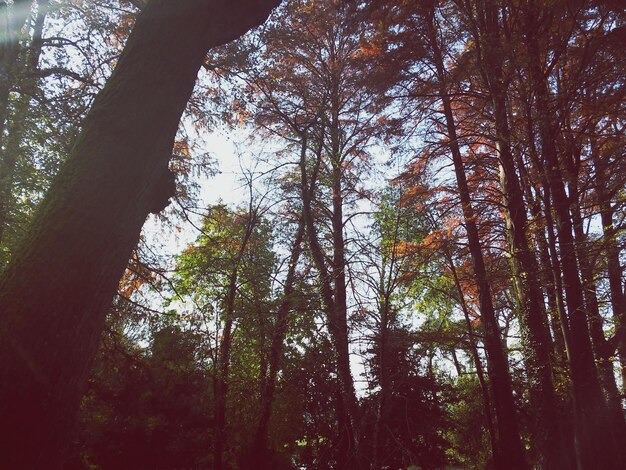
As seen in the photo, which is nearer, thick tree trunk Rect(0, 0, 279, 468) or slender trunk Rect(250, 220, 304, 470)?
thick tree trunk Rect(0, 0, 279, 468)

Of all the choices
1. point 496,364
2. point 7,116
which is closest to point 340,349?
point 496,364

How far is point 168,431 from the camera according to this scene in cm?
1123

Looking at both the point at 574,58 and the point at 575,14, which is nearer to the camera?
the point at 575,14

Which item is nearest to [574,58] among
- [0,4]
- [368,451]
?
[368,451]

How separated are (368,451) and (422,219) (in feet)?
16.5

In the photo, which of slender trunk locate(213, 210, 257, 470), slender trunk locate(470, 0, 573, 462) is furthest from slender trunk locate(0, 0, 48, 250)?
slender trunk locate(470, 0, 573, 462)

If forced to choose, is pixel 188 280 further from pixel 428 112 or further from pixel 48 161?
pixel 428 112

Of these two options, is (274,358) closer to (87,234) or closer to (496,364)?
(496,364)

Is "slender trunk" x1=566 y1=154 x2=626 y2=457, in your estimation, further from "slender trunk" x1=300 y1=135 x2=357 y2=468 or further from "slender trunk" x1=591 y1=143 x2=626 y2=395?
"slender trunk" x1=300 y1=135 x2=357 y2=468

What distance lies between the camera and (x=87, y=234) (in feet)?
6.89

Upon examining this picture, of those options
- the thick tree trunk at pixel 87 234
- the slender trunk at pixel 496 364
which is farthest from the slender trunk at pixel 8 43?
the slender trunk at pixel 496 364

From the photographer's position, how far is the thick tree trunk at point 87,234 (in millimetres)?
1800

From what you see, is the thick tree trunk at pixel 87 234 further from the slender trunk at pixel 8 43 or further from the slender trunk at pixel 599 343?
the slender trunk at pixel 599 343

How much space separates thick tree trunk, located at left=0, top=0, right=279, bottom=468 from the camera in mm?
1800
